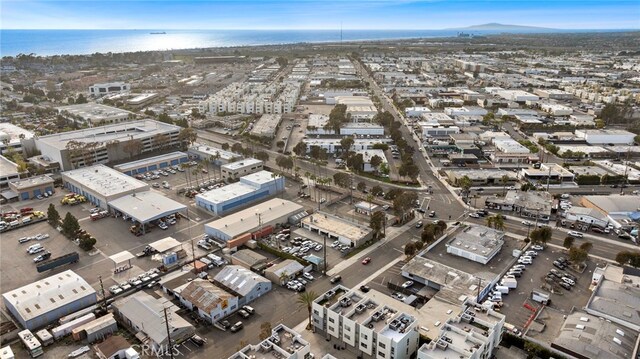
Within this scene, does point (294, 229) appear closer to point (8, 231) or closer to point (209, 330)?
point (209, 330)

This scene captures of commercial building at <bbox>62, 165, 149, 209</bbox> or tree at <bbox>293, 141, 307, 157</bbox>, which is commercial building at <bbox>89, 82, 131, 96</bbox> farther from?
tree at <bbox>293, 141, 307, 157</bbox>

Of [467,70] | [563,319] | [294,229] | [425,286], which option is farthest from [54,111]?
[467,70]

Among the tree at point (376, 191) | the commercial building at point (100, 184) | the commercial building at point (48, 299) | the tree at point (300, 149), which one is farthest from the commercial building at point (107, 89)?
the commercial building at point (48, 299)

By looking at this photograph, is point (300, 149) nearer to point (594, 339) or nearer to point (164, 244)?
point (164, 244)

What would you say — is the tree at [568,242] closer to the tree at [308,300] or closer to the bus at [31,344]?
the tree at [308,300]

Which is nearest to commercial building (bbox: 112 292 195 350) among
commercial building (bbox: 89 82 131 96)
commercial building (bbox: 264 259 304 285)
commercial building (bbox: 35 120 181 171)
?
commercial building (bbox: 264 259 304 285)
